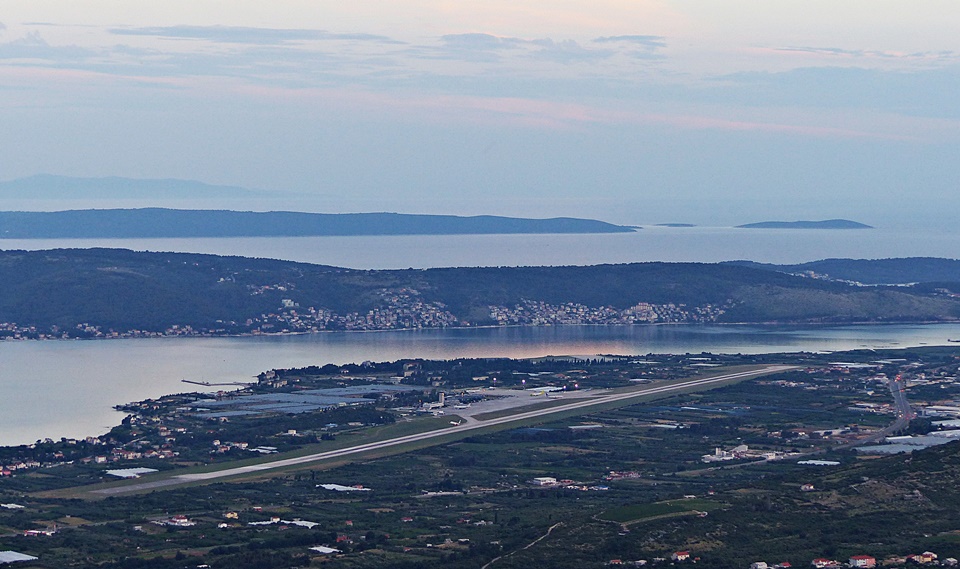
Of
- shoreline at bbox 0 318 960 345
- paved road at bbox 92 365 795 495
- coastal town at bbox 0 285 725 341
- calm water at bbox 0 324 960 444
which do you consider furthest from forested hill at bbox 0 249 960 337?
paved road at bbox 92 365 795 495

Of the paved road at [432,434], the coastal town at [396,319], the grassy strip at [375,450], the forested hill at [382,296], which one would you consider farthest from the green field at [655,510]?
the forested hill at [382,296]

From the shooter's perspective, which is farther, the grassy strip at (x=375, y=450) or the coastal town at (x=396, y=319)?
the coastal town at (x=396, y=319)

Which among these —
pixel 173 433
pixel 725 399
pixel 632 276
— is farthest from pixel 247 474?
pixel 632 276

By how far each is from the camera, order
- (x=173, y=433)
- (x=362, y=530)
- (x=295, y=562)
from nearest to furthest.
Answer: (x=295, y=562)
(x=362, y=530)
(x=173, y=433)

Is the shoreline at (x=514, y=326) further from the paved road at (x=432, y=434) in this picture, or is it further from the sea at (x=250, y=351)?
the paved road at (x=432, y=434)

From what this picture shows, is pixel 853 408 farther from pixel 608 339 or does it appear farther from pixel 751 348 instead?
pixel 608 339

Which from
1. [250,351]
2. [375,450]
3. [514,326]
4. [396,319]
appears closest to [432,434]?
[375,450]
